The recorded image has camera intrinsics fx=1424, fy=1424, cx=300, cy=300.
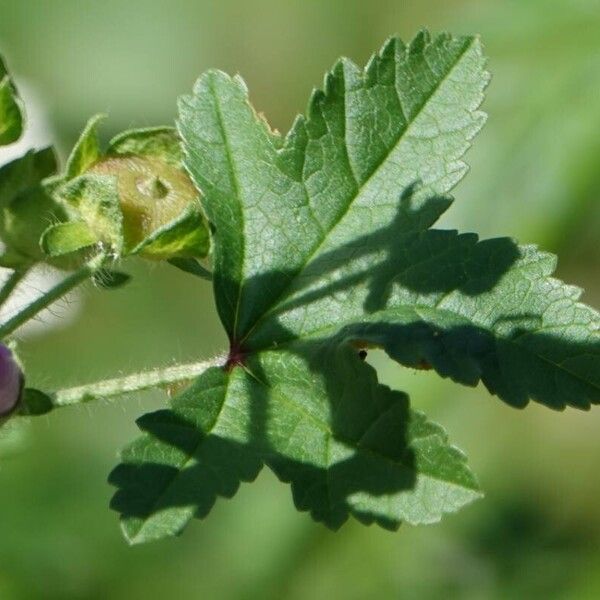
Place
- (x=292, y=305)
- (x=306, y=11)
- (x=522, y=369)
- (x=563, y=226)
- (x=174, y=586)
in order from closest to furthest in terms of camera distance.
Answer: (x=522, y=369) → (x=292, y=305) → (x=563, y=226) → (x=174, y=586) → (x=306, y=11)

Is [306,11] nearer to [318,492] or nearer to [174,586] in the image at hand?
[174,586]

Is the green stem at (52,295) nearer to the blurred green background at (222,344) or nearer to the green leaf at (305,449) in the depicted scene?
the green leaf at (305,449)

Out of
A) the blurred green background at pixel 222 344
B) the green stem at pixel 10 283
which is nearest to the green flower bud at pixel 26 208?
the green stem at pixel 10 283

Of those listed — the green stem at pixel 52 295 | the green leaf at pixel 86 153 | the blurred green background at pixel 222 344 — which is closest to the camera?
the green stem at pixel 52 295

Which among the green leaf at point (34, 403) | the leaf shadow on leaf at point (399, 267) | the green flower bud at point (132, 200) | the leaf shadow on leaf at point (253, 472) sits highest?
the leaf shadow on leaf at point (399, 267)

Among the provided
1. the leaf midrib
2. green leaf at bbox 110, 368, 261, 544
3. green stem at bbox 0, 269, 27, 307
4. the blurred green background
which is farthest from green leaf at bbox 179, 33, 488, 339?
the blurred green background

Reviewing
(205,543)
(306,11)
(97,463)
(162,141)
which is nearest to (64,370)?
(97,463)
